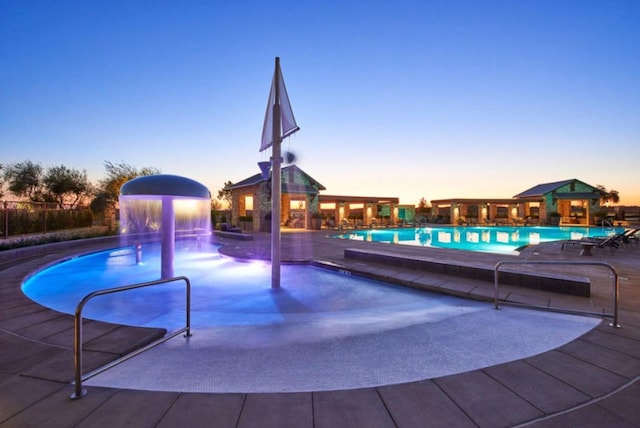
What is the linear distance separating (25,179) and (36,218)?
11373 mm

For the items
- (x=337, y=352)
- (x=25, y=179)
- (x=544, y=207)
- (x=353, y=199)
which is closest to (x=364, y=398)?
(x=337, y=352)

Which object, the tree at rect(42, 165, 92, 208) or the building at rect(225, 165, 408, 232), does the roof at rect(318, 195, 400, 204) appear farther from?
the tree at rect(42, 165, 92, 208)

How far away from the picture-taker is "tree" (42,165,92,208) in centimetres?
2223

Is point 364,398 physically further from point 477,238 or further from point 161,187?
point 477,238

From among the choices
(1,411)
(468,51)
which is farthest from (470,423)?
(468,51)

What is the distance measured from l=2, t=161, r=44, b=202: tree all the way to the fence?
777 cm

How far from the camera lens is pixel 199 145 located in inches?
825

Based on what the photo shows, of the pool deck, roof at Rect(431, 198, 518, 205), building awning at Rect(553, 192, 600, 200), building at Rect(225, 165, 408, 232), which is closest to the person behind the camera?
the pool deck

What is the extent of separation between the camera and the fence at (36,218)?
496 inches

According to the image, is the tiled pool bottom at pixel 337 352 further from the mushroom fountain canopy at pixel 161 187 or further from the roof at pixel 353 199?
the roof at pixel 353 199

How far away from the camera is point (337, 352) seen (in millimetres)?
3023

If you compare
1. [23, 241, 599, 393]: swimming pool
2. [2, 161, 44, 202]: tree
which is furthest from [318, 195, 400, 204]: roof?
[2, 161, 44, 202]: tree

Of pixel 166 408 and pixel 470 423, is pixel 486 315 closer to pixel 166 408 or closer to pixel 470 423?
pixel 470 423

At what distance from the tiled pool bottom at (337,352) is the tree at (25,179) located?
28459 millimetres
